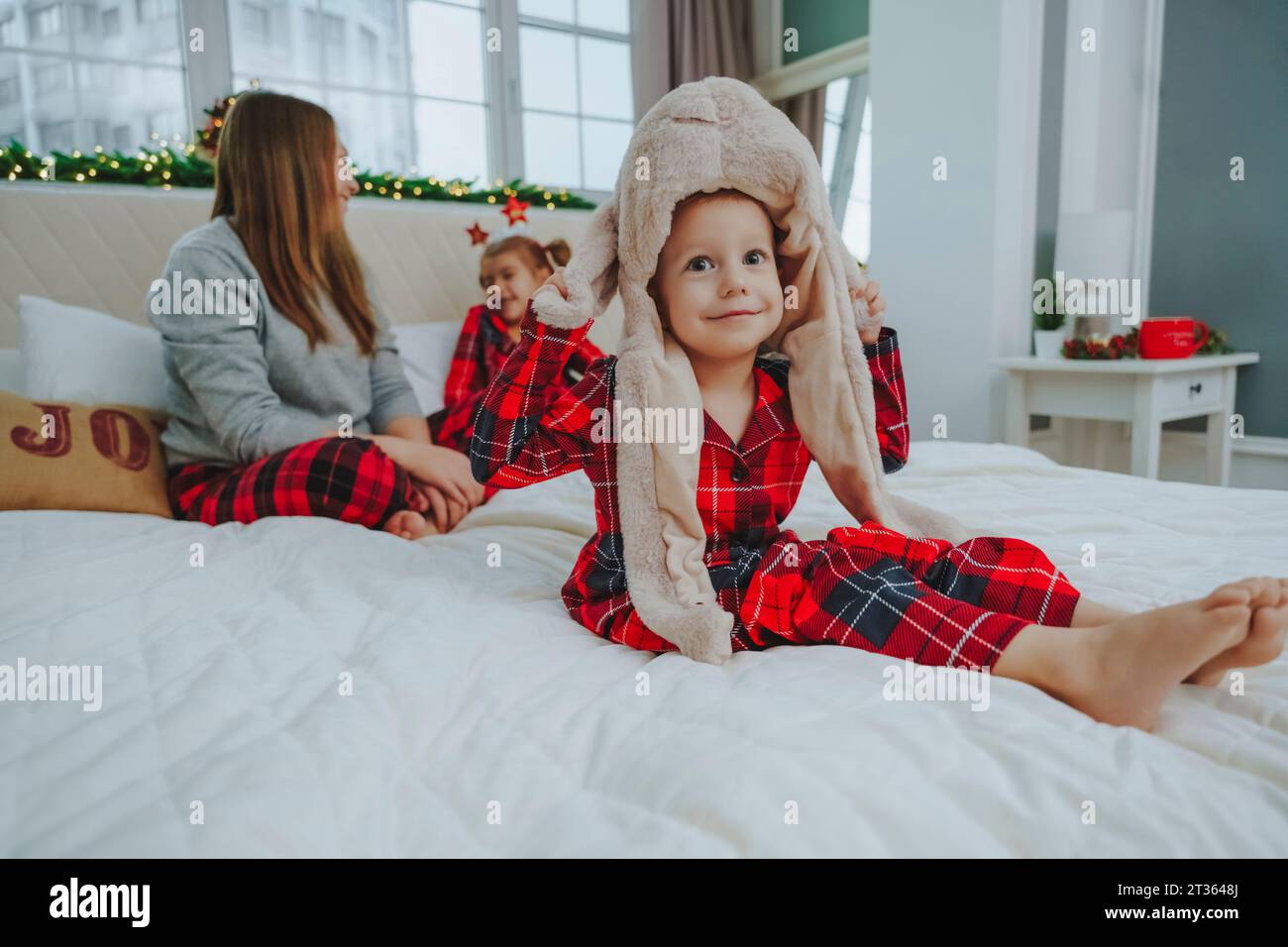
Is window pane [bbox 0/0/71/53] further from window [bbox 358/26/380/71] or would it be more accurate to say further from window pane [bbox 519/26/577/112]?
window pane [bbox 519/26/577/112]

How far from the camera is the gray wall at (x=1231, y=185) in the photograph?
2.50 m

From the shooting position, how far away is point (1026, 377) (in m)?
2.41

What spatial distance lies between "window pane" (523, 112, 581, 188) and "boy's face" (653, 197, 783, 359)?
8.61ft

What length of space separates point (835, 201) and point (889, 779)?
383cm

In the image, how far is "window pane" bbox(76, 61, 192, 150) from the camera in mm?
2535

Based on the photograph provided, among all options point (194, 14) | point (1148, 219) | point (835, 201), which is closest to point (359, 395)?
point (194, 14)

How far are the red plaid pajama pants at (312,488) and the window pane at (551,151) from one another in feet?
7.46

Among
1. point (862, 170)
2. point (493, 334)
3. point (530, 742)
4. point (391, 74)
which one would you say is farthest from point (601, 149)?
point (530, 742)

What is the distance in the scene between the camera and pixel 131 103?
258 cm

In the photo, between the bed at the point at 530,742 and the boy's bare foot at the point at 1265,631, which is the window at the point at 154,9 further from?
the boy's bare foot at the point at 1265,631

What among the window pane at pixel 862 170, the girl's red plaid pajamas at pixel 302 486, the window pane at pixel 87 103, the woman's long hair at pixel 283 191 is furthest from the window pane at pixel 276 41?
the window pane at pixel 862 170

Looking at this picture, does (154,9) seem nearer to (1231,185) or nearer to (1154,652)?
(1154,652)

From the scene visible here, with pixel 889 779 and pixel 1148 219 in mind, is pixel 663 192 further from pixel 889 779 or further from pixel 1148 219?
pixel 1148 219

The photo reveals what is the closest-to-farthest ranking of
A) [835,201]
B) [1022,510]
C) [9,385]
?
[1022,510] < [9,385] < [835,201]
